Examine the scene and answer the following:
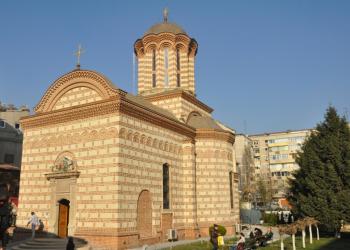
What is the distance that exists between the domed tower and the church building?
897 millimetres

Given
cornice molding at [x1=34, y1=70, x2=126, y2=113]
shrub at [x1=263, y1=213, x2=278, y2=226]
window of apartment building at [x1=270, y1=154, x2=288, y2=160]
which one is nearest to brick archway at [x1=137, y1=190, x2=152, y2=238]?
cornice molding at [x1=34, y1=70, x2=126, y2=113]

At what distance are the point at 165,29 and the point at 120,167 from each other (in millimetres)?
12942

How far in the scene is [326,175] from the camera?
66.5 ft

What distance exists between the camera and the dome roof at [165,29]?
83.7 ft

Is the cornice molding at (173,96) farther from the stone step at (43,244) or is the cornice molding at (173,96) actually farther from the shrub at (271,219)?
the shrub at (271,219)

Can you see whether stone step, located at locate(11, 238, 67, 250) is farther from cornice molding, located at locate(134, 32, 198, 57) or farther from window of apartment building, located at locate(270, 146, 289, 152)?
window of apartment building, located at locate(270, 146, 289, 152)

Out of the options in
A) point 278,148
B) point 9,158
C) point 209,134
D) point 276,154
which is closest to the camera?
point 209,134

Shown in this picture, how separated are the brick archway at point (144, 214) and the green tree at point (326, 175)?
8789 millimetres

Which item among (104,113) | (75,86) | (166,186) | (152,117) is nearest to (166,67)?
(152,117)

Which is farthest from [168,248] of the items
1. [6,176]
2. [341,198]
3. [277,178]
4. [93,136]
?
[277,178]

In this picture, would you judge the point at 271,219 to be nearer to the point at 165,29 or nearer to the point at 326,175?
the point at 326,175

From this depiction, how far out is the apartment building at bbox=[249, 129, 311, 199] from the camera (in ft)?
221

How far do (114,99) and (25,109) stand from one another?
97.9 feet

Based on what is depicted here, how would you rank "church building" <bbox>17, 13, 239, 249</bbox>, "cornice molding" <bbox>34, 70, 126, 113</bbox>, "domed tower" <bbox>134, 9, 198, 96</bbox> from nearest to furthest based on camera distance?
"church building" <bbox>17, 13, 239, 249</bbox>
"cornice molding" <bbox>34, 70, 126, 113</bbox>
"domed tower" <bbox>134, 9, 198, 96</bbox>
